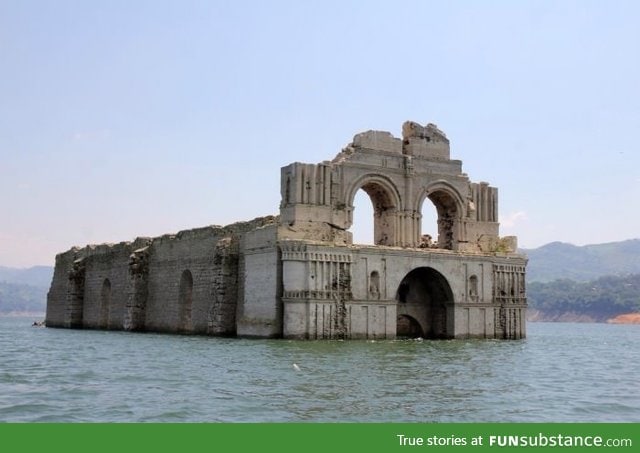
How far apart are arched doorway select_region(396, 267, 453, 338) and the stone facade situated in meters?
0.05

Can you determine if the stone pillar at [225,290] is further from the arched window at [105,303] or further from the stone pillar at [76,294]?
the stone pillar at [76,294]

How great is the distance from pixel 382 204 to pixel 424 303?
511cm

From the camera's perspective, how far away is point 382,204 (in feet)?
128

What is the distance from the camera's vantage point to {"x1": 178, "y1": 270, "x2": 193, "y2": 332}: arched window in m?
43.8

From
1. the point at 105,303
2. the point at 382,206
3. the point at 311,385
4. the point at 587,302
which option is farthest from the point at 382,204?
the point at 587,302

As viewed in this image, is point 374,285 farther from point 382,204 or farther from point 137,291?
point 137,291

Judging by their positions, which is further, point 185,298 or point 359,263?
point 185,298

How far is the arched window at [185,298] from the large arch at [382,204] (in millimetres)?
10639

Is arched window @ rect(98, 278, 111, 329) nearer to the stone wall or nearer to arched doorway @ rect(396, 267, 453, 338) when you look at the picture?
the stone wall

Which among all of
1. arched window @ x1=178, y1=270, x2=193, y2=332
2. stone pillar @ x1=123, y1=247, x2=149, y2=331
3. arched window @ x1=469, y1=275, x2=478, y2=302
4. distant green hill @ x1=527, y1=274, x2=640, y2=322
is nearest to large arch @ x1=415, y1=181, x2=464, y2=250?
arched window @ x1=469, y1=275, x2=478, y2=302

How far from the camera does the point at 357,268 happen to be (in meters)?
34.9
